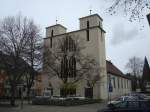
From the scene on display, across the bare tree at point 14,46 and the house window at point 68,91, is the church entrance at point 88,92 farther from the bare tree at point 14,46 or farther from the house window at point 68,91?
the bare tree at point 14,46

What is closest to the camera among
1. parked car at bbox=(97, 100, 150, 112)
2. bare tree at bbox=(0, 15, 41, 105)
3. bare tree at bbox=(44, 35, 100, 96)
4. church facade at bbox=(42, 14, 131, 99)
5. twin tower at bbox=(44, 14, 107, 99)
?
parked car at bbox=(97, 100, 150, 112)

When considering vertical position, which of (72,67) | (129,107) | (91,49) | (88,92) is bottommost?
(129,107)

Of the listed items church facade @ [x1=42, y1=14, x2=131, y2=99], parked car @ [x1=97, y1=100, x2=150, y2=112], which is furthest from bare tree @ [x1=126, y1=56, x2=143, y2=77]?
parked car @ [x1=97, y1=100, x2=150, y2=112]

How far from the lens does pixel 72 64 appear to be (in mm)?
59719

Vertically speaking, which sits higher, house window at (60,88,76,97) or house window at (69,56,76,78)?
house window at (69,56,76,78)

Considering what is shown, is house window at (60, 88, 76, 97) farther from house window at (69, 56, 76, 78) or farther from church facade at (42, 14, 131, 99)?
house window at (69, 56, 76, 78)

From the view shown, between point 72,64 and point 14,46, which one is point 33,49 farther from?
point 72,64

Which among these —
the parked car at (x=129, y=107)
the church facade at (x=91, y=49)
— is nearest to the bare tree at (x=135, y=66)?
the church facade at (x=91, y=49)

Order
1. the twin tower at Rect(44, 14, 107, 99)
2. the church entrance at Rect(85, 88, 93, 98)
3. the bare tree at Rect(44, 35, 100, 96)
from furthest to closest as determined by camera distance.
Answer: the twin tower at Rect(44, 14, 107, 99), the church entrance at Rect(85, 88, 93, 98), the bare tree at Rect(44, 35, 100, 96)

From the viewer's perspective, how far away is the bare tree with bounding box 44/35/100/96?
2208 inches

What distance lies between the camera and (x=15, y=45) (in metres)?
37.9

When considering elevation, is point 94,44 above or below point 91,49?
above

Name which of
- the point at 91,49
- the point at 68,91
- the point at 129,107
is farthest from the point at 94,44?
the point at 129,107

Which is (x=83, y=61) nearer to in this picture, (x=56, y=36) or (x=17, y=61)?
(x=56, y=36)
